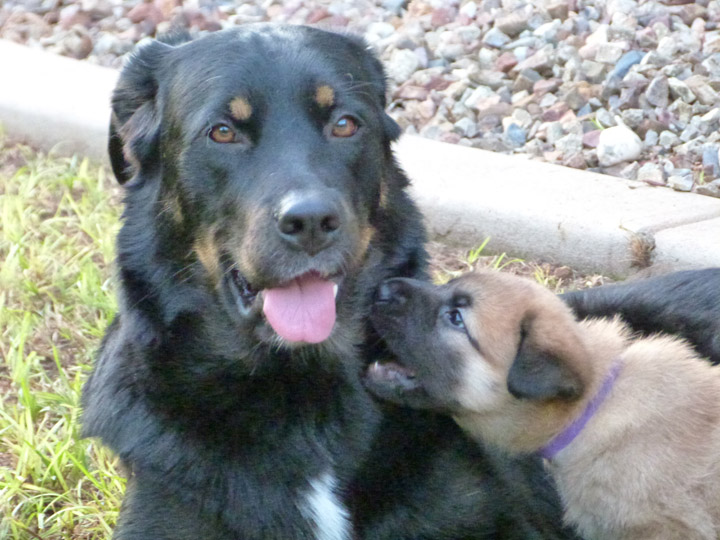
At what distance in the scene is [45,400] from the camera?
4461 mm

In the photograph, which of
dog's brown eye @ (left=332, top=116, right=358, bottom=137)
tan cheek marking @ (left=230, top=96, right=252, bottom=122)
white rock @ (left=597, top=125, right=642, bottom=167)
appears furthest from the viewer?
white rock @ (left=597, top=125, right=642, bottom=167)

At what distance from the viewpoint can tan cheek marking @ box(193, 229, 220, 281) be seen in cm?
348

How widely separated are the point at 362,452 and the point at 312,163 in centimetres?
96

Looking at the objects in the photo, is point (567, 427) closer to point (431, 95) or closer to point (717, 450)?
point (717, 450)

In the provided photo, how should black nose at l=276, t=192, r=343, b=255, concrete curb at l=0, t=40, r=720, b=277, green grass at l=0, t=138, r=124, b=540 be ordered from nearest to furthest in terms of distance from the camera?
black nose at l=276, t=192, r=343, b=255 < green grass at l=0, t=138, r=124, b=540 < concrete curb at l=0, t=40, r=720, b=277

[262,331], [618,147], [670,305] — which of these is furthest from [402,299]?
[618,147]

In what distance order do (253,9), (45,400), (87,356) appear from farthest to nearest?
1. (253,9)
2. (87,356)
3. (45,400)

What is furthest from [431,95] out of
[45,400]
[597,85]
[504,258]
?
[45,400]

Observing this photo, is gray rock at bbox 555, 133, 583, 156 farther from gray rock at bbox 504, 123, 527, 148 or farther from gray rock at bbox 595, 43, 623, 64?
gray rock at bbox 595, 43, 623, 64

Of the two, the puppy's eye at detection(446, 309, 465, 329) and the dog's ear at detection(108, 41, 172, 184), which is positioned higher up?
the dog's ear at detection(108, 41, 172, 184)

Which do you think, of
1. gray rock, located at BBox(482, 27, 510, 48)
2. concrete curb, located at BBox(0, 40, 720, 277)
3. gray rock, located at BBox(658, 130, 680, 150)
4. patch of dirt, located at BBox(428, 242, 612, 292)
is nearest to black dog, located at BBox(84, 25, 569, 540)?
patch of dirt, located at BBox(428, 242, 612, 292)

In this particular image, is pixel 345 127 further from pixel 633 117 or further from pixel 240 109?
pixel 633 117

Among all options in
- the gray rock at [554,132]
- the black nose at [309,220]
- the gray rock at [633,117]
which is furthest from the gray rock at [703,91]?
the black nose at [309,220]

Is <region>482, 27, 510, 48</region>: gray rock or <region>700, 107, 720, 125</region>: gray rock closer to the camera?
<region>700, 107, 720, 125</region>: gray rock
